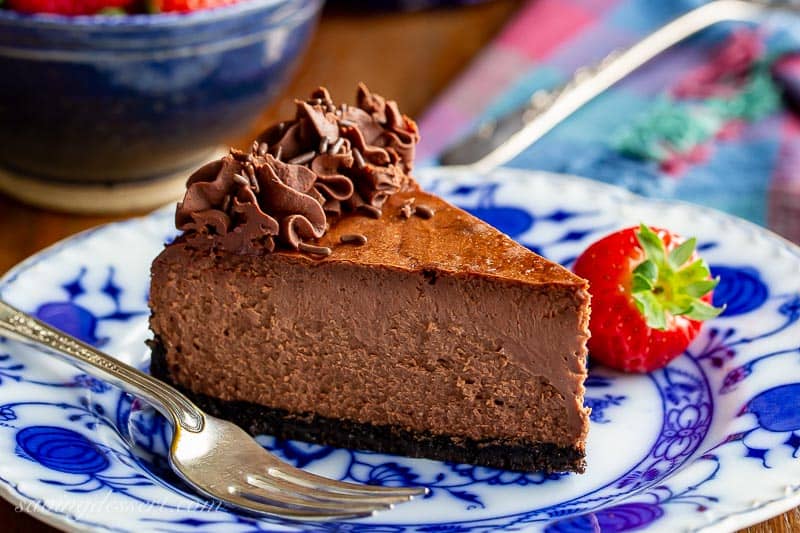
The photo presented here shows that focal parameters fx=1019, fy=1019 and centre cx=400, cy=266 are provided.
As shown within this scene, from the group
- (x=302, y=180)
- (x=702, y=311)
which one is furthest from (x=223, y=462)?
(x=702, y=311)

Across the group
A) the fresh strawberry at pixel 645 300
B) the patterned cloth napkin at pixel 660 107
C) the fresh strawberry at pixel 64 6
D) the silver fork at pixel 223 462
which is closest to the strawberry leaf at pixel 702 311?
the fresh strawberry at pixel 645 300

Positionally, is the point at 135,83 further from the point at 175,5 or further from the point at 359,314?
the point at 359,314

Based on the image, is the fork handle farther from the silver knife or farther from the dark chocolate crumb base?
the silver knife

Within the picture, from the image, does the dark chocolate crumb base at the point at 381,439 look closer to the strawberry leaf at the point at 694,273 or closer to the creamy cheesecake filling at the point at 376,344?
the creamy cheesecake filling at the point at 376,344

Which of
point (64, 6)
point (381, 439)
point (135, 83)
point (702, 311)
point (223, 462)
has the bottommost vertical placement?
point (223, 462)

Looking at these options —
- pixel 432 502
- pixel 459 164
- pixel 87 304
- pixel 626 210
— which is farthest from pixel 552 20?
pixel 432 502

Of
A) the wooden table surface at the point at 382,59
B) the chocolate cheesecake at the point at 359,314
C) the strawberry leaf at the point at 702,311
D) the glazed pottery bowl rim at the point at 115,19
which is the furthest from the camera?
the wooden table surface at the point at 382,59
